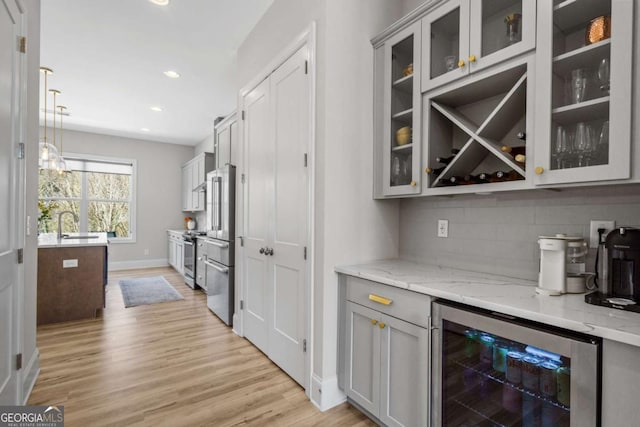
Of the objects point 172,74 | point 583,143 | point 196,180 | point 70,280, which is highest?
point 172,74

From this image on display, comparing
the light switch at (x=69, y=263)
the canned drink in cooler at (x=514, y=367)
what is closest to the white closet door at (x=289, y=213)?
the canned drink in cooler at (x=514, y=367)

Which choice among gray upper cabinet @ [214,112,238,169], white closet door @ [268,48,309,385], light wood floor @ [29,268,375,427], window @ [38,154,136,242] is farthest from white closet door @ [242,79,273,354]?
window @ [38,154,136,242]

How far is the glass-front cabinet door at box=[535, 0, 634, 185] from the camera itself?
1189 millimetres

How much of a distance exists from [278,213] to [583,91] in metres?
1.95

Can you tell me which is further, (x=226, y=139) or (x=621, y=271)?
(x=226, y=139)

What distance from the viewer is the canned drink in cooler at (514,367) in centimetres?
124

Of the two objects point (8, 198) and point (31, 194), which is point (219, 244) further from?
point (8, 198)

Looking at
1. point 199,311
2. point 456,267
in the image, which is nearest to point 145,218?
point 199,311

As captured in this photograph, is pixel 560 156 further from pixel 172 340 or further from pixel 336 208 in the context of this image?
pixel 172 340

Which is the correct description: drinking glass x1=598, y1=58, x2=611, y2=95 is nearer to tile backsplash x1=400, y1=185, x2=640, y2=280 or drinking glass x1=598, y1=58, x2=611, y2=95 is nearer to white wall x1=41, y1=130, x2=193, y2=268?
→ tile backsplash x1=400, y1=185, x2=640, y2=280

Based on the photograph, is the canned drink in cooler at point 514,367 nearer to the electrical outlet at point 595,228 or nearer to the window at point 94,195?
the electrical outlet at point 595,228

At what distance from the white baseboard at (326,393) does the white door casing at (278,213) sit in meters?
0.15

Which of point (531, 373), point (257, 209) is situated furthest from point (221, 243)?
point (531, 373)

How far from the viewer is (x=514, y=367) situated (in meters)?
1.25
